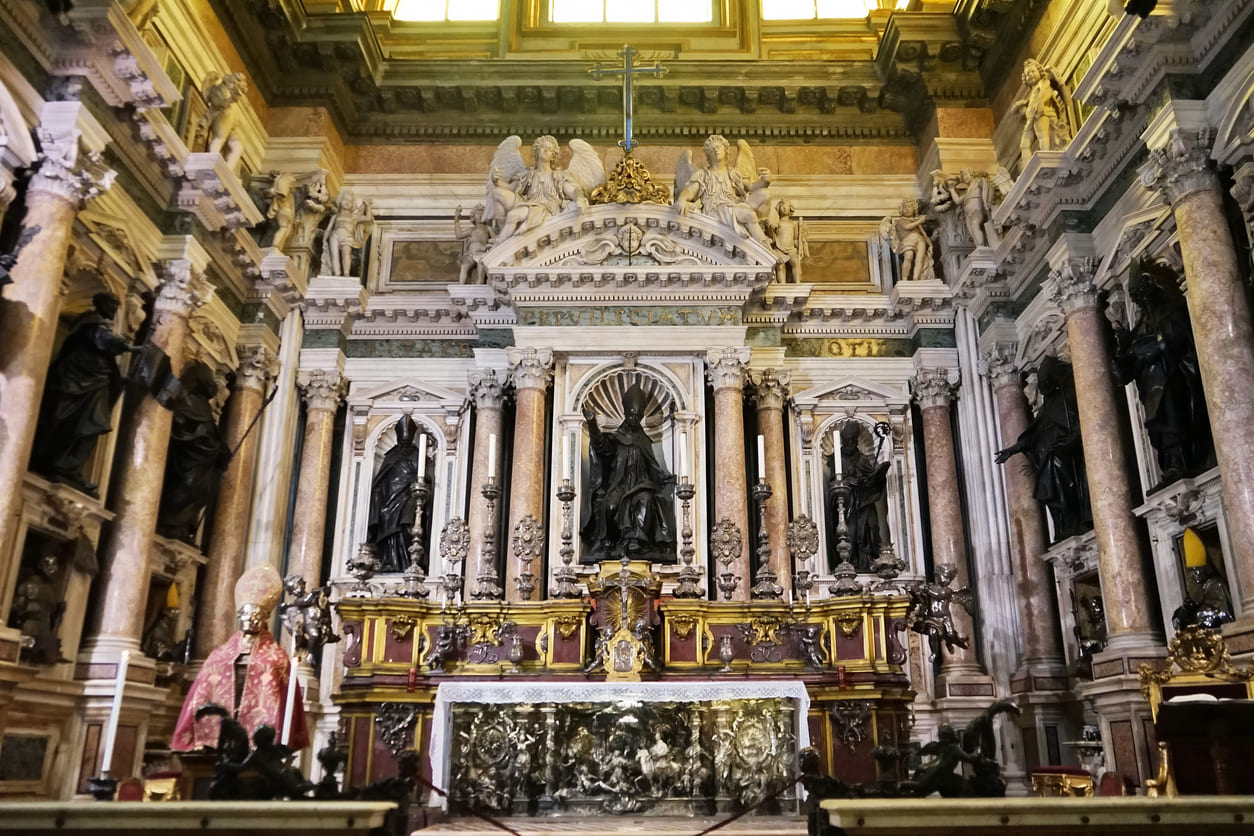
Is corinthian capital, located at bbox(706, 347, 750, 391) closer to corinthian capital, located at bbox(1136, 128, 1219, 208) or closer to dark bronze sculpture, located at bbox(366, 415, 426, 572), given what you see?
dark bronze sculpture, located at bbox(366, 415, 426, 572)

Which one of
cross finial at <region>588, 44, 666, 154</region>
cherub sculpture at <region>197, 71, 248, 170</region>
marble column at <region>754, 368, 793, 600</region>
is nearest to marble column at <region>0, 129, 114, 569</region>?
cherub sculpture at <region>197, 71, 248, 170</region>

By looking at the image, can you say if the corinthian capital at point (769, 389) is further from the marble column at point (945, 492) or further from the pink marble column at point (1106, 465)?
the pink marble column at point (1106, 465)

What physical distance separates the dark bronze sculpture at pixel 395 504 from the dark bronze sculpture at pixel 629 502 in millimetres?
2710

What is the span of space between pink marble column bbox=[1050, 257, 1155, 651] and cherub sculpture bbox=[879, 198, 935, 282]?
3.43 meters

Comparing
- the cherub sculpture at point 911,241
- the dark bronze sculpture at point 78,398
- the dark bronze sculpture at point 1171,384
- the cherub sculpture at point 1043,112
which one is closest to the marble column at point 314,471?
the dark bronze sculpture at point 78,398

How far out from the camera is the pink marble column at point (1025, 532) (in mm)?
12688

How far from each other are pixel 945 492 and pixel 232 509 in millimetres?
9860

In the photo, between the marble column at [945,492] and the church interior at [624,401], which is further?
the marble column at [945,492]

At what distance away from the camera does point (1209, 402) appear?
893cm

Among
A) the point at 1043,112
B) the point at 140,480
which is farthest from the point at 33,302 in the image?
the point at 1043,112

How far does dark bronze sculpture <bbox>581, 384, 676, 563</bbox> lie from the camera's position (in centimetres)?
1362

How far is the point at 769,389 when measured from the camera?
14.8 m

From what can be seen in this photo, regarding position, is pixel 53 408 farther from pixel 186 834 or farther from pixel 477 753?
pixel 186 834

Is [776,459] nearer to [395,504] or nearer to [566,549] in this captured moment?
[566,549]
